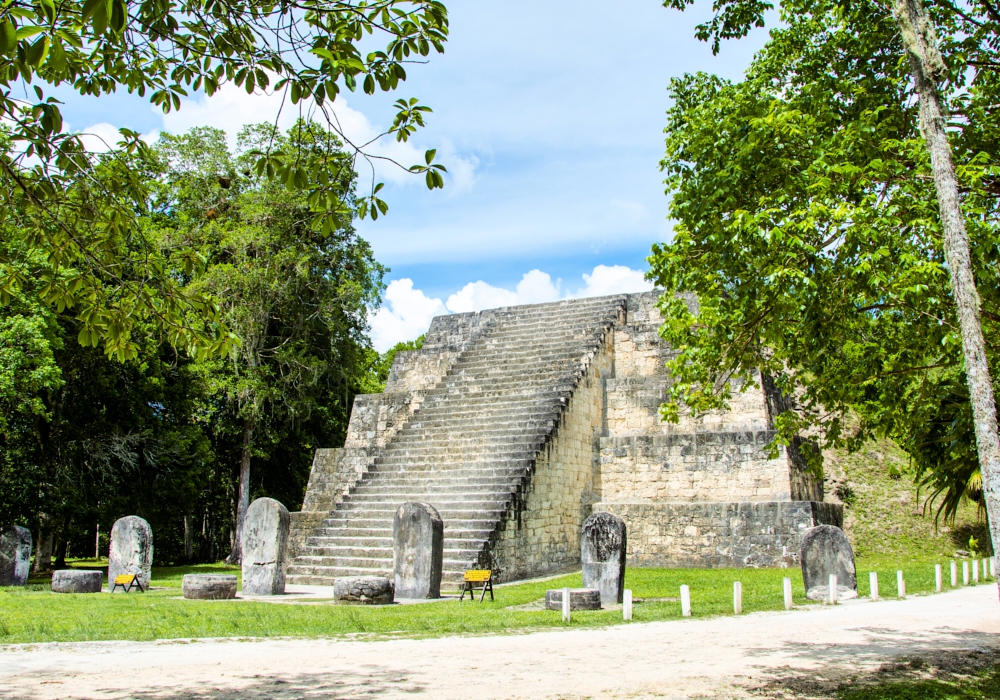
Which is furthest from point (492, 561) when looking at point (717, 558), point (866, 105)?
point (866, 105)

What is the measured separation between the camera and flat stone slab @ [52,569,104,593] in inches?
472

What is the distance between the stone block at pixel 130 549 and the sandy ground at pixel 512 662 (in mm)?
6117

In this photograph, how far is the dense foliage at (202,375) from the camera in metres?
16.1

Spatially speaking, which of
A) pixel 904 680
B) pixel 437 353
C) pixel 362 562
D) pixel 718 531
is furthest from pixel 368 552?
pixel 904 680

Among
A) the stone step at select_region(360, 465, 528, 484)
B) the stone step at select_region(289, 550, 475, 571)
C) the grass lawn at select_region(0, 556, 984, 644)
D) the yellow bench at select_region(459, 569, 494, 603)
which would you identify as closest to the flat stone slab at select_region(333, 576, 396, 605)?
the grass lawn at select_region(0, 556, 984, 644)

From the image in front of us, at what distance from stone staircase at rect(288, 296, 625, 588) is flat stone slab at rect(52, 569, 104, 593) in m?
2.94

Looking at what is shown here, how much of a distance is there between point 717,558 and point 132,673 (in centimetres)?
1021

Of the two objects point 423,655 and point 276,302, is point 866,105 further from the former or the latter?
point 276,302

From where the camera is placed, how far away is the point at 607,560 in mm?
10266

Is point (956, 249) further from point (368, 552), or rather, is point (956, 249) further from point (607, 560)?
point (368, 552)

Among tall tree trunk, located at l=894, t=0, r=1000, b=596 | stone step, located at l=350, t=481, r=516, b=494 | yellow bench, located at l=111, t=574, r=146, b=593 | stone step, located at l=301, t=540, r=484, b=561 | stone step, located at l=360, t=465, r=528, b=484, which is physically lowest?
yellow bench, located at l=111, t=574, r=146, b=593

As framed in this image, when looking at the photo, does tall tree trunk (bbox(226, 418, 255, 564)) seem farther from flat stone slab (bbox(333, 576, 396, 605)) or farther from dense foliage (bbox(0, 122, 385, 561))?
flat stone slab (bbox(333, 576, 396, 605))

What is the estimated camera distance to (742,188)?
7137 mm

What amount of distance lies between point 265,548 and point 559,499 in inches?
208
